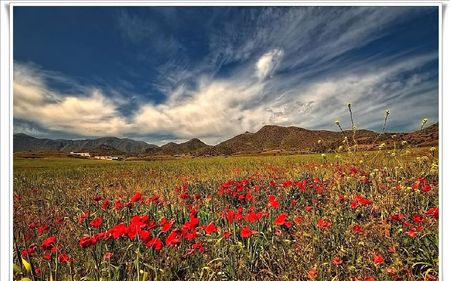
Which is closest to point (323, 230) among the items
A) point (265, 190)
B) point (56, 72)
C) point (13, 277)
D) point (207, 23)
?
point (265, 190)

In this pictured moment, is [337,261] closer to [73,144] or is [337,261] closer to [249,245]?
[249,245]

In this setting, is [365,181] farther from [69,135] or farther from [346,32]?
[69,135]

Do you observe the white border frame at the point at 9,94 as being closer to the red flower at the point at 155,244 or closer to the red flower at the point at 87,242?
the red flower at the point at 87,242

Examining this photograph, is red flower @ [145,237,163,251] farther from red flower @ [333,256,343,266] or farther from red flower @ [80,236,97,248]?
red flower @ [333,256,343,266]

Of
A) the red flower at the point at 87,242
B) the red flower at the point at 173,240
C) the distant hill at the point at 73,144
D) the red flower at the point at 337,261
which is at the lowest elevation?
the red flower at the point at 337,261

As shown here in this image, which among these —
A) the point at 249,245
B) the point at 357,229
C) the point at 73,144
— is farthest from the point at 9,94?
the point at 357,229

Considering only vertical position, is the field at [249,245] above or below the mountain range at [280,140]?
below

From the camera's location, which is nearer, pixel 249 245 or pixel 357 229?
pixel 357 229

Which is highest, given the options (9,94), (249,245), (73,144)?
(9,94)

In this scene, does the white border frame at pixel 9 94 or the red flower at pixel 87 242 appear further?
the white border frame at pixel 9 94

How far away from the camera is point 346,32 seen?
13.1ft

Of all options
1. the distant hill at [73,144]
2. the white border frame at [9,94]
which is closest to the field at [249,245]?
the white border frame at [9,94]

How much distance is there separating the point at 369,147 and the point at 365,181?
0.48m

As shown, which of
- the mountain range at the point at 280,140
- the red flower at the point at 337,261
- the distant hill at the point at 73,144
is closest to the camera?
the red flower at the point at 337,261
